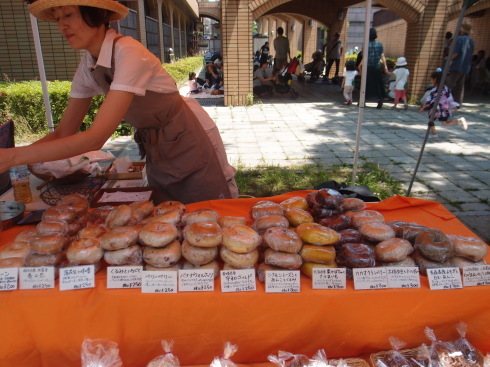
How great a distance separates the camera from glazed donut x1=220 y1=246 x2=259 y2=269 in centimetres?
142

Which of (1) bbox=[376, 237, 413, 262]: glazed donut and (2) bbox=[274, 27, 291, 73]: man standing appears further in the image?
(2) bbox=[274, 27, 291, 73]: man standing

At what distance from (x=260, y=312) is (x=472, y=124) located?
8482 millimetres

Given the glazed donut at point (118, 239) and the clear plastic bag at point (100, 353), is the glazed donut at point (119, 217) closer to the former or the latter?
the glazed donut at point (118, 239)

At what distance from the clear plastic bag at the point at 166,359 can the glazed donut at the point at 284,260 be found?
0.49 meters

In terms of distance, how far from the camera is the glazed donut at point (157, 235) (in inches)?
56.2

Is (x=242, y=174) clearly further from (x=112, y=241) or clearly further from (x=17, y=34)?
(x=17, y=34)

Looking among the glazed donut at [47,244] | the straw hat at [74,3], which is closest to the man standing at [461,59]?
the straw hat at [74,3]

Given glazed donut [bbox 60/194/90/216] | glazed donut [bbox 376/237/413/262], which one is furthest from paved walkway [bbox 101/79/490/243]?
glazed donut [bbox 60/194/90/216]

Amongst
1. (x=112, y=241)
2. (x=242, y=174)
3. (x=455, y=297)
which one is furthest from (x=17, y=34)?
(x=455, y=297)

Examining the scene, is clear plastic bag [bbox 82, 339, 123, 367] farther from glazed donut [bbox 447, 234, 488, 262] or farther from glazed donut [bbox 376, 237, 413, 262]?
glazed donut [bbox 447, 234, 488, 262]

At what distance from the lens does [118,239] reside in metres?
1.43

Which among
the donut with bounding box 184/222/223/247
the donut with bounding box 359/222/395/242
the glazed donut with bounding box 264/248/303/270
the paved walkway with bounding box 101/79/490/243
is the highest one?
the donut with bounding box 184/222/223/247

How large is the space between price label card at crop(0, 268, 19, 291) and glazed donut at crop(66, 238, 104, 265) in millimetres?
199

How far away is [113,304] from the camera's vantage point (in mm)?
1413
